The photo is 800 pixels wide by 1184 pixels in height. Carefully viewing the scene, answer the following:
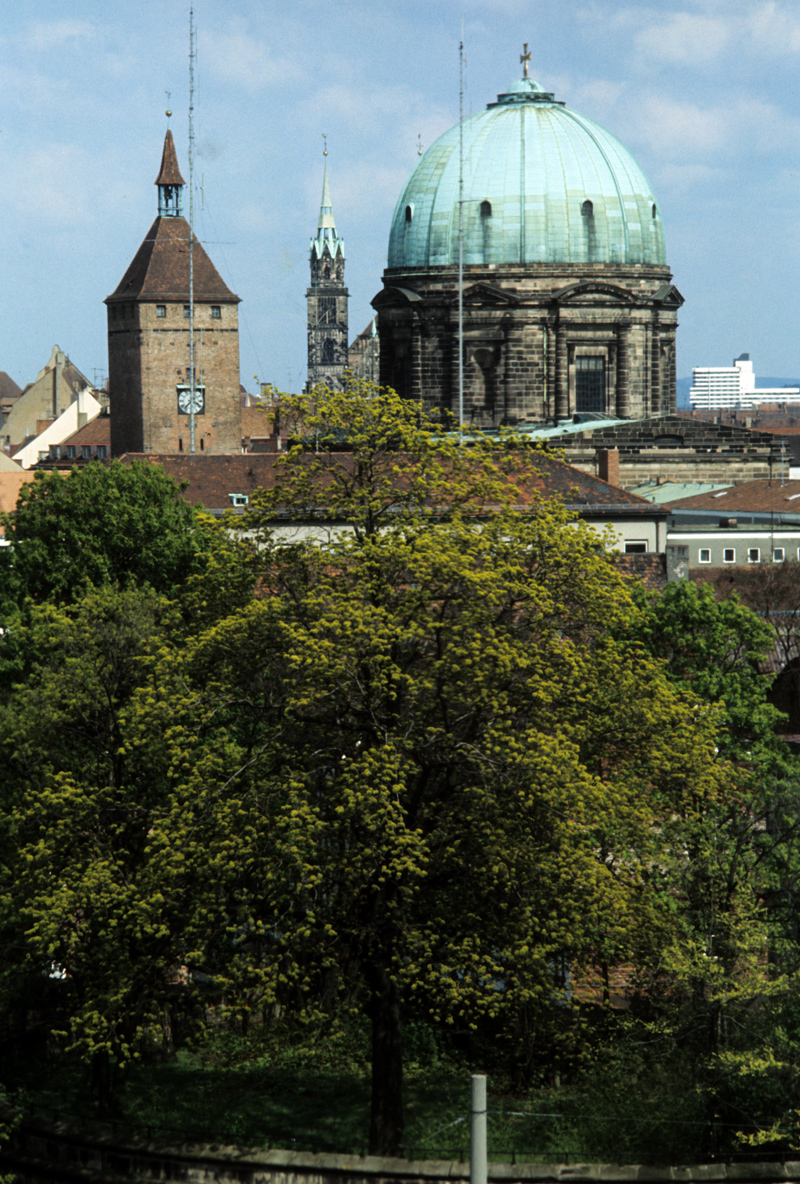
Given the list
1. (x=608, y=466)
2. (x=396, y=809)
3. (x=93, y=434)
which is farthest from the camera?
(x=93, y=434)

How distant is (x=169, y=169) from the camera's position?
374ft

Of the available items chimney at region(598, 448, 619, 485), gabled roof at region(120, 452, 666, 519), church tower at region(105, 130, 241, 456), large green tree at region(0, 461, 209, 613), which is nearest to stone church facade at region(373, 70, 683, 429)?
chimney at region(598, 448, 619, 485)

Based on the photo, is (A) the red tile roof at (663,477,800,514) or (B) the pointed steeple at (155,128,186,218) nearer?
(A) the red tile roof at (663,477,800,514)

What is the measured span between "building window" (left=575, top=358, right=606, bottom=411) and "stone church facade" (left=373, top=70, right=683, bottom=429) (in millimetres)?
49

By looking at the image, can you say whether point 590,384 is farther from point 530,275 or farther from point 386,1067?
point 386,1067

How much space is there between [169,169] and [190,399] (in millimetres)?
17339

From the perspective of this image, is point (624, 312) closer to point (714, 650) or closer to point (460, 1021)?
point (714, 650)

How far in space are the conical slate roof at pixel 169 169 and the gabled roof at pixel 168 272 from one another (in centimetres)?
368

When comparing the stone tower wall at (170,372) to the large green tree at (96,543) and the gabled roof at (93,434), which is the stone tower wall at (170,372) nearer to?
the gabled roof at (93,434)

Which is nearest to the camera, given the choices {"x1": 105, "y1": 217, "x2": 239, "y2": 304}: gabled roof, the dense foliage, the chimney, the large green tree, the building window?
the dense foliage

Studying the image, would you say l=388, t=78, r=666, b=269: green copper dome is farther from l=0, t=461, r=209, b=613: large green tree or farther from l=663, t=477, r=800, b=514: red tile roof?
l=0, t=461, r=209, b=613: large green tree

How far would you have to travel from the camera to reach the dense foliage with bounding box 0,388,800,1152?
24.2 meters

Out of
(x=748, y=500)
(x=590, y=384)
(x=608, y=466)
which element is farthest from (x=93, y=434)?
(x=608, y=466)

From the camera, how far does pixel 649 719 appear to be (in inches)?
1008
